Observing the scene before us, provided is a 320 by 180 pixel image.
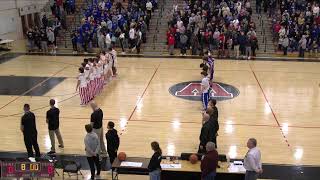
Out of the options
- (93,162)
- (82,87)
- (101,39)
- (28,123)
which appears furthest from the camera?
(101,39)

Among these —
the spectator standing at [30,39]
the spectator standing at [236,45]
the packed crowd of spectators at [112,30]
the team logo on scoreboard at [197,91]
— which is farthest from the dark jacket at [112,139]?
the spectator standing at [30,39]

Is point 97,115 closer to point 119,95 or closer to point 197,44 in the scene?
point 119,95

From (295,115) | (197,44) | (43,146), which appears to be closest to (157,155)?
(43,146)

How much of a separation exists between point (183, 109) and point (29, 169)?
7954 millimetres

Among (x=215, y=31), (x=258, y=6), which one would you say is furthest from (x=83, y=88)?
(x=258, y=6)

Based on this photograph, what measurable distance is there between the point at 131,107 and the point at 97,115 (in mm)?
5166

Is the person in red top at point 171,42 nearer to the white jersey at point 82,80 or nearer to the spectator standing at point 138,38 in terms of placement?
the spectator standing at point 138,38

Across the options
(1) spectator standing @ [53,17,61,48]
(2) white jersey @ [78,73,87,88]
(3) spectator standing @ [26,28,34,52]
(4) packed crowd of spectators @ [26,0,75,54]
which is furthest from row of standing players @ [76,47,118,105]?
(3) spectator standing @ [26,28,34,52]

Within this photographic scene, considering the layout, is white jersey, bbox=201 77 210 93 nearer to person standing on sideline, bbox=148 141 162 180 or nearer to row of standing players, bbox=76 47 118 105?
row of standing players, bbox=76 47 118 105

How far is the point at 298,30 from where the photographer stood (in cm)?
2673

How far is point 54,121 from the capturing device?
12.3m

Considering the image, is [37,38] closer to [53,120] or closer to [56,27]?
[56,27]

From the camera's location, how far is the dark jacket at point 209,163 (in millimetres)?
9148

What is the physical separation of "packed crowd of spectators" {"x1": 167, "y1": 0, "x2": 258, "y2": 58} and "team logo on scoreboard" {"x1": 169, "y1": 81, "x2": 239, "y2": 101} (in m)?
5.26
